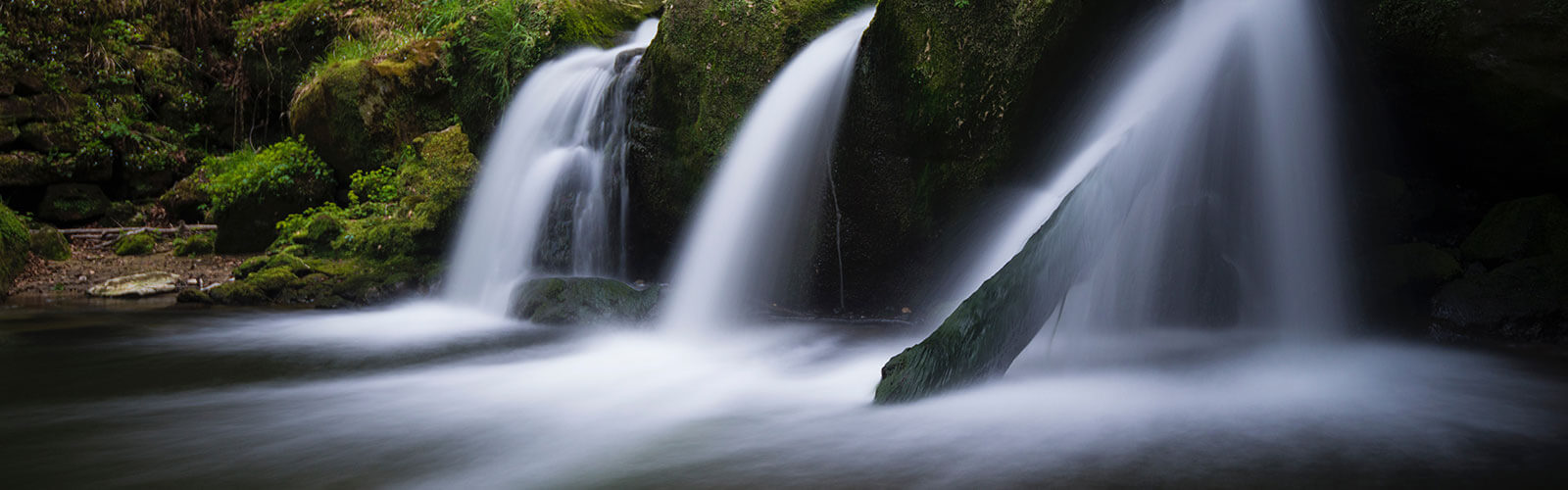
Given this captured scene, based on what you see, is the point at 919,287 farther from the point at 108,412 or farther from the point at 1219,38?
the point at 108,412

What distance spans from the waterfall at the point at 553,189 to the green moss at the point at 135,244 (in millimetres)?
4530

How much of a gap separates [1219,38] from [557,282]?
4.38 metres

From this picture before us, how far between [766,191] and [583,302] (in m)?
1.48

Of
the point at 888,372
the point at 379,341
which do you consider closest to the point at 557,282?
the point at 379,341

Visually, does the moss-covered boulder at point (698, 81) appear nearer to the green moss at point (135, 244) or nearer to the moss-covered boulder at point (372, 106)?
the moss-covered boulder at point (372, 106)

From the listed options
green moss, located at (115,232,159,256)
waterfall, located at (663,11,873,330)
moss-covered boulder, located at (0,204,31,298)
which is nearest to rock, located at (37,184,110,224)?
green moss, located at (115,232,159,256)

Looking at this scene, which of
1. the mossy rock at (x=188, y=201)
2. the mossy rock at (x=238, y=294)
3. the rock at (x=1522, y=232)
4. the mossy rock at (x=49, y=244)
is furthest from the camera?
the mossy rock at (x=188, y=201)

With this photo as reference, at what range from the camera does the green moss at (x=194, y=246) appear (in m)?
9.61

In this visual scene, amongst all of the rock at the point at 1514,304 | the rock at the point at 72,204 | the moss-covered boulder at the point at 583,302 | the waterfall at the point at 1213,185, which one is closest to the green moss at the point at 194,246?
the rock at the point at 72,204

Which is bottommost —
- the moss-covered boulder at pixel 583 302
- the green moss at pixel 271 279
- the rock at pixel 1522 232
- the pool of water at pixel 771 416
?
the pool of water at pixel 771 416

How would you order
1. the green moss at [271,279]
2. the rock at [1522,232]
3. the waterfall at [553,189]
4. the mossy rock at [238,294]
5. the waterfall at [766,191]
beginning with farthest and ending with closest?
the green moss at [271,279]
the mossy rock at [238,294]
the waterfall at [553,189]
the waterfall at [766,191]
the rock at [1522,232]

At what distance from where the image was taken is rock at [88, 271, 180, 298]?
7.61 metres

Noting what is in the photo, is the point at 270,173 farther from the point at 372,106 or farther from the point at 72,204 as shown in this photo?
the point at 72,204

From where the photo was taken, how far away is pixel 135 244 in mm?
9734
